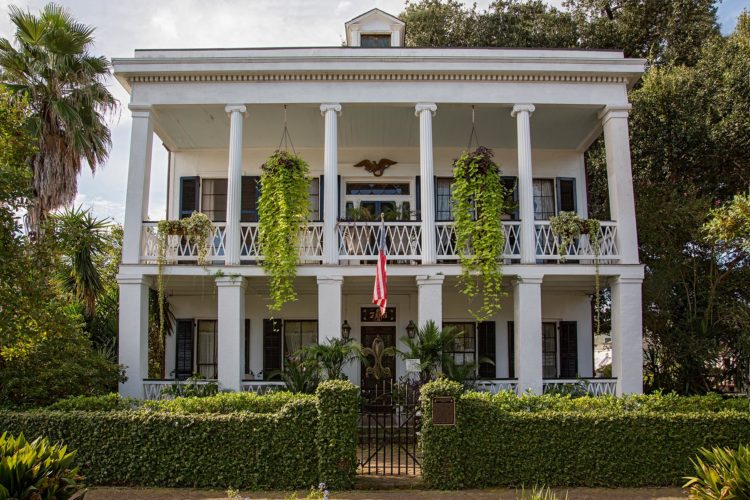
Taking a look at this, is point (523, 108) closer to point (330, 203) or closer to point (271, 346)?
point (330, 203)

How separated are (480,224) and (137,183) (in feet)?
25.3

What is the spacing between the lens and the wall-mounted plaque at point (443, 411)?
1001 cm

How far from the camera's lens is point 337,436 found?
9852 mm

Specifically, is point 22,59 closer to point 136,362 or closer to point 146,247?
point 146,247

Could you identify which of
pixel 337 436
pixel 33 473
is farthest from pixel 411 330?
pixel 33 473

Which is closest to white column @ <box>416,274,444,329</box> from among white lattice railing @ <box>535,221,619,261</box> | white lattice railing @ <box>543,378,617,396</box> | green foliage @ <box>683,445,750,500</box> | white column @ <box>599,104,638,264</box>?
white lattice railing @ <box>535,221,619,261</box>

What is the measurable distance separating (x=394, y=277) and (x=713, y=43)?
41.1 ft

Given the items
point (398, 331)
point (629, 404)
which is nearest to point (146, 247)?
point (398, 331)

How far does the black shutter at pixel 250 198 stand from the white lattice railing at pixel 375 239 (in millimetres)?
3484

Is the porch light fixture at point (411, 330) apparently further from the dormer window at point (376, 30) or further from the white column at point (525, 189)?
the dormer window at point (376, 30)

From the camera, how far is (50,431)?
401 inches

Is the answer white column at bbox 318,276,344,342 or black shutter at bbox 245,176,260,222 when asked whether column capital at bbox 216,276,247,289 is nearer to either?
white column at bbox 318,276,344,342

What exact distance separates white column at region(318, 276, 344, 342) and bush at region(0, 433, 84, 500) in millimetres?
7172

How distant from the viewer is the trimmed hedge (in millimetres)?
10023
